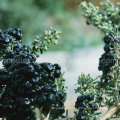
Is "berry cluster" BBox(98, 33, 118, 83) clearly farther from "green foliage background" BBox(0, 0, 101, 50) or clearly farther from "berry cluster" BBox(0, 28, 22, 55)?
"green foliage background" BBox(0, 0, 101, 50)

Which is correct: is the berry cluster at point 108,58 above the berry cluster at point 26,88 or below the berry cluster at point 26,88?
above

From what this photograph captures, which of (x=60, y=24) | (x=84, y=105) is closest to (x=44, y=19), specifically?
(x=60, y=24)

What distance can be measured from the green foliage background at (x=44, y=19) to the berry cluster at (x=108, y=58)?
16.3 ft

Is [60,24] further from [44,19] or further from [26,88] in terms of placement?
[26,88]

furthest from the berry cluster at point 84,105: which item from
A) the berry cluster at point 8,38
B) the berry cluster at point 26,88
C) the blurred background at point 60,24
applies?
the blurred background at point 60,24

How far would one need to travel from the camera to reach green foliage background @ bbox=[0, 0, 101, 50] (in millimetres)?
6222

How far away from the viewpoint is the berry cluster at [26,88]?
0.82m

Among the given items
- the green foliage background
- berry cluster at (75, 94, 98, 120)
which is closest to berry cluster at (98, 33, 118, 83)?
berry cluster at (75, 94, 98, 120)

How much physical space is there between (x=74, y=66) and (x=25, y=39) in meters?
1.39

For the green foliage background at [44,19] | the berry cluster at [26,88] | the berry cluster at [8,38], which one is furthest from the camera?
the green foliage background at [44,19]

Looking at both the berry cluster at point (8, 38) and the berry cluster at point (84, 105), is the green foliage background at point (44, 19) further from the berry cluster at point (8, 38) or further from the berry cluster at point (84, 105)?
the berry cluster at point (84, 105)

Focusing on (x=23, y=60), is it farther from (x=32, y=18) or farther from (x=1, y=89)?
(x=32, y=18)

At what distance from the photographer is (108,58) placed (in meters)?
0.99

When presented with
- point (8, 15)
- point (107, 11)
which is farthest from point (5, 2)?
point (107, 11)
